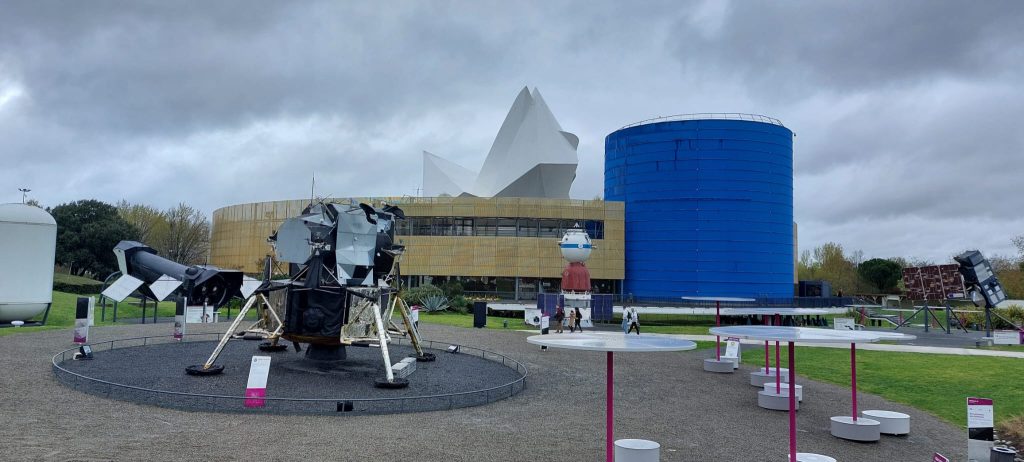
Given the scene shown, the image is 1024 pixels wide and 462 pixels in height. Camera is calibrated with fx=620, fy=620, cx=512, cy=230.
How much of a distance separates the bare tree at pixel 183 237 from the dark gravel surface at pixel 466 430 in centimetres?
7183

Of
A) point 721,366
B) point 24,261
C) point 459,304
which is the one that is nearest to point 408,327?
point 721,366

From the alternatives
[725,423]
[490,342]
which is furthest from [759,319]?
[725,423]

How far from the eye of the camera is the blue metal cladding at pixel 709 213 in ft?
240

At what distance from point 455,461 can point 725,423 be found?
7.04 metres

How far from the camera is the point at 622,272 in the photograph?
74125 mm

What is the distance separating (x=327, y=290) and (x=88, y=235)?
219 feet

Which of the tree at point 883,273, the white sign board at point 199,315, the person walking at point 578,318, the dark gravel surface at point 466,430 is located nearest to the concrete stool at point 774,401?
the dark gravel surface at point 466,430

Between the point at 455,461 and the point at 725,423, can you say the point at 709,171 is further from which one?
the point at 455,461

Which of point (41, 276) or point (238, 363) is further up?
point (41, 276)

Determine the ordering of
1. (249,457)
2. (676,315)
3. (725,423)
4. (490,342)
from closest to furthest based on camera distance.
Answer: (249,457) < (725,423) < (490,342) < (676,315)

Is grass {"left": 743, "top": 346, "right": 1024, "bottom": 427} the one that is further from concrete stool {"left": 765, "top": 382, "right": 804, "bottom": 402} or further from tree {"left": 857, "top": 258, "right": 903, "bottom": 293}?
tree {"left": 857, "top": 258, "right": 903, "bottom": 293}

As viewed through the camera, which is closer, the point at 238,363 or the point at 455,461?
the point at 455,461

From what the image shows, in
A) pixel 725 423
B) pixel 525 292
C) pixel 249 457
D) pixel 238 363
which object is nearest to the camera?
pixel 249 457

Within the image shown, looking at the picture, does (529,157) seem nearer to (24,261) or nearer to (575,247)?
(575,247)
